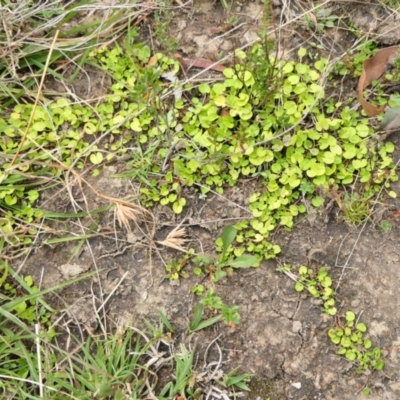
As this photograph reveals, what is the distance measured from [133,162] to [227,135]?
44cm

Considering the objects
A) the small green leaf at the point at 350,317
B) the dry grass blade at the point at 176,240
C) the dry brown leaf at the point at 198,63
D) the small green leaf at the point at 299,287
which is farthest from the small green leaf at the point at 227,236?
the dry brown leaf at the point at 198,63

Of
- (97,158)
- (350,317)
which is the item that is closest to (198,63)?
(97,158)

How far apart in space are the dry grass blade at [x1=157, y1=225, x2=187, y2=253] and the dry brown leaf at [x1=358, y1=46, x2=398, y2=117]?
98 cm

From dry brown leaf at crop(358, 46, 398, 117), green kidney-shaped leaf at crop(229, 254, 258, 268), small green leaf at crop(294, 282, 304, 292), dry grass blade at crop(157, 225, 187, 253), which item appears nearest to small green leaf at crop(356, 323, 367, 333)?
small green leaf at crop(294, 282, 304, 292)

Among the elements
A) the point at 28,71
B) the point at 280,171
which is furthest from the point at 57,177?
the point at 280,171

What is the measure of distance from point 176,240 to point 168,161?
36cm

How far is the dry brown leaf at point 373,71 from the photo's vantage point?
2508 mm

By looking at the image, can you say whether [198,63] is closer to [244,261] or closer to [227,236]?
[227,236]

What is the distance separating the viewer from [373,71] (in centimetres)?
255

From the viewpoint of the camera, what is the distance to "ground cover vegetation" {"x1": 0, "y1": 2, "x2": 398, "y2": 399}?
2344 mm

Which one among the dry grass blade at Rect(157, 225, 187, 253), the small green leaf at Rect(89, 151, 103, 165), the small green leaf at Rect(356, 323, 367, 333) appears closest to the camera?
the small green leaf at Rect(356, 323, 367, 333)

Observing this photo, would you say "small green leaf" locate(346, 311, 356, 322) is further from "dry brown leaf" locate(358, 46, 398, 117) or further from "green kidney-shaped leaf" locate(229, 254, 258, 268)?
"dry brown leaf" locate(358, 46, 398, 117)

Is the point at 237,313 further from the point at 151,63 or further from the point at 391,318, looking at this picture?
the point at 151,63

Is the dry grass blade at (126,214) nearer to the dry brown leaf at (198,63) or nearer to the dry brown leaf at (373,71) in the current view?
the dry brown leaf at (198,63)
